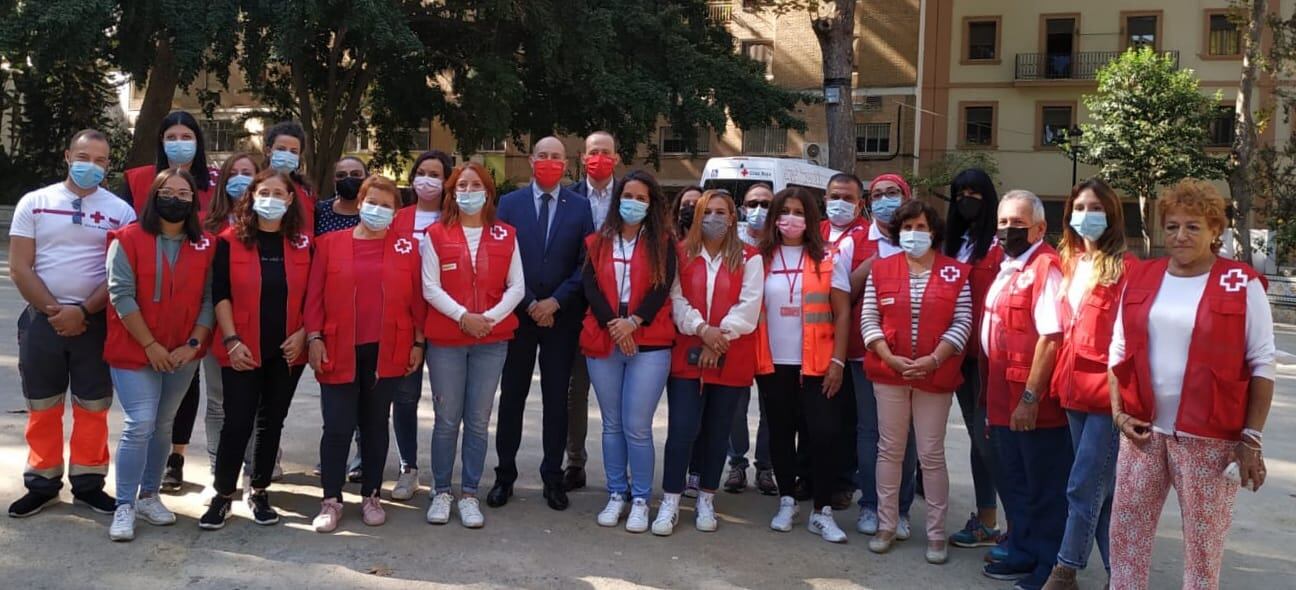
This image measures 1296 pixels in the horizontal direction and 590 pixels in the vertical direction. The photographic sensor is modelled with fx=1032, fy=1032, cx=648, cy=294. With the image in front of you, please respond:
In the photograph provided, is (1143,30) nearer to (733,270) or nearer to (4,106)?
(733,270)

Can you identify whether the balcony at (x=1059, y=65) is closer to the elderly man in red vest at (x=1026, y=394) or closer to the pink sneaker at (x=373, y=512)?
the elderly man in red vest at (x=1026, y=394)

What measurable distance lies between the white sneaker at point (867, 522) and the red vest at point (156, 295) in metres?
3.73

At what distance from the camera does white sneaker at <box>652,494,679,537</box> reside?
5.59 meters

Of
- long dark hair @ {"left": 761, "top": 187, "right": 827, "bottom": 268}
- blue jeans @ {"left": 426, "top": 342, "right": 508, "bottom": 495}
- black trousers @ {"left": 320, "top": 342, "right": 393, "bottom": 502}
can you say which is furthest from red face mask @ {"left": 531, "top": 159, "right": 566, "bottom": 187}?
black trousers @ {"left": 320, "top": 342, "right": 393, "bottom": 502}

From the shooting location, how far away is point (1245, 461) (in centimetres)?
393

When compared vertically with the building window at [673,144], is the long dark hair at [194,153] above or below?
below

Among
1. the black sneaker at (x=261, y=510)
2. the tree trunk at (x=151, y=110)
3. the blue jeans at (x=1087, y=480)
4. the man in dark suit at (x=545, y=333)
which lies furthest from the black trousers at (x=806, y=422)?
the tree trunk at (x=151, y=110)

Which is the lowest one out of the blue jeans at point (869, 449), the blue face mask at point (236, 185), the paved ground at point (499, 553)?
the paved ground at point (499, 553)

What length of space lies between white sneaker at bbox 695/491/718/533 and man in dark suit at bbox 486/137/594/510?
82 centimetres

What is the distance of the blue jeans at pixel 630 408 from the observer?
5719 millimetres

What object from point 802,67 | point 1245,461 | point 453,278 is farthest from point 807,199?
point 802,67

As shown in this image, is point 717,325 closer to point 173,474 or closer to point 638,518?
point 638,518

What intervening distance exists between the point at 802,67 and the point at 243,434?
36.4 metres

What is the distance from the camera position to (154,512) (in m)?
5.38
